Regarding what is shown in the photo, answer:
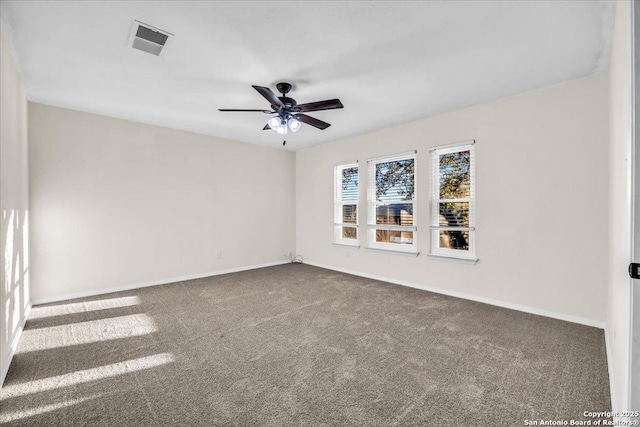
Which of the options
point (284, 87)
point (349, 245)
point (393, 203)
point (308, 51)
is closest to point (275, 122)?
point (284, 87)

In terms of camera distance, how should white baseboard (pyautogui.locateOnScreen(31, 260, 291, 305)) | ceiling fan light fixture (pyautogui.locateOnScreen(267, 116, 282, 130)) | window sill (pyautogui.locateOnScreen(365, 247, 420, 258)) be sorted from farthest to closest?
window sill (pyautogui.locateOnScreen(365, 247, 420, 258)), white baseboard (pyautogui.locateOnScreen(31, 260, 291, 305)), ceiling fan light fixture (pyautogui.locateOnScreen(267, 116, 282, 130))

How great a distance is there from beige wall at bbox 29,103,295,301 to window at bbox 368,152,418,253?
2.22m

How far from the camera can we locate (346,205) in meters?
5.55

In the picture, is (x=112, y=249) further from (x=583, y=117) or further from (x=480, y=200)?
(x=583, y=117)

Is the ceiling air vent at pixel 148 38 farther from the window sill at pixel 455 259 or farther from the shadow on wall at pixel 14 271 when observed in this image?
the window sill at pixel 455 259

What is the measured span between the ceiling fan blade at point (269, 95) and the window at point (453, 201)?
95.6 inches

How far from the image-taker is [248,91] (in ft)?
10.6

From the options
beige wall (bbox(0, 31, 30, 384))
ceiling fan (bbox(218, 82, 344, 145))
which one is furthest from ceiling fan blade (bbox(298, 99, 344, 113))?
beige wall (bbox(0, 31, 30, 384))

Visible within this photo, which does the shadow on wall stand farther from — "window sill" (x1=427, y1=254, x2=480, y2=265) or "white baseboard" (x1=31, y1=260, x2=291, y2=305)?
"window sill" (x1=427, y1=254, x2=480, y2=265)

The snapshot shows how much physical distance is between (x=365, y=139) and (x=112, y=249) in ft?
14.2

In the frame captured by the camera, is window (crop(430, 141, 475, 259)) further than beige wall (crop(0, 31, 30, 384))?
Yes

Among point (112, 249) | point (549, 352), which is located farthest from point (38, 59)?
point (549, 352)

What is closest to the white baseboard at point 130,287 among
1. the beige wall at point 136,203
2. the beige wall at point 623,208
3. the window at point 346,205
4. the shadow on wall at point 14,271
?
the beige wall at point 136,203

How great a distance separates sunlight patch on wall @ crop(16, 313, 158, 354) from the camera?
2551 millimetres
